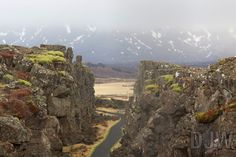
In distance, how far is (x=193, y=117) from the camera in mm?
64812

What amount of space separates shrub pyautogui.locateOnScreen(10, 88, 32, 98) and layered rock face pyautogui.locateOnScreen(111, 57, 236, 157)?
20969 millimetres

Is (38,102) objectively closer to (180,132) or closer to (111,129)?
(180,132)

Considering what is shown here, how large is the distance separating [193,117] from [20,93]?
23.5 meters

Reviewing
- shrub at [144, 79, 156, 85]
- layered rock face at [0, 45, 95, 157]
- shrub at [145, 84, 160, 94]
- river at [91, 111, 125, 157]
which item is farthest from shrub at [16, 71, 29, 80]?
shrub at [144, 79, 156, 85]

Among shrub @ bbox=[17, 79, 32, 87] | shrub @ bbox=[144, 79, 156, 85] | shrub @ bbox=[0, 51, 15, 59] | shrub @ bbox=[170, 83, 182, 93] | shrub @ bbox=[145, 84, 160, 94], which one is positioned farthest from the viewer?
shrub @ bbox=[144, 79, 156, 85]

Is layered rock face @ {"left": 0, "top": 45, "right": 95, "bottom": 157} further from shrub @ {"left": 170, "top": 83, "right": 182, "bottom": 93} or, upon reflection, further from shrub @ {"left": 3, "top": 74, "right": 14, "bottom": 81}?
shrub @ {"left": 170, "top": 83, "right": 182, "bottom": 93}

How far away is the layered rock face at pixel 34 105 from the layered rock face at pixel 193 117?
1611 cm

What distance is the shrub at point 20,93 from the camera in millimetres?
62906

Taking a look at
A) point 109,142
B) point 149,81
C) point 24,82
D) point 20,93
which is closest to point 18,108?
point 20,93

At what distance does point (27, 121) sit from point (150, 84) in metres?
52.9

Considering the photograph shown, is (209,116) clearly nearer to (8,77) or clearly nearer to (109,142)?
(8,77)

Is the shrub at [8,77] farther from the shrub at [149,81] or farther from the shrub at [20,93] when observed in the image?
the shrub at [149,81]

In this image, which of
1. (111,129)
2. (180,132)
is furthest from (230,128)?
(111,129)

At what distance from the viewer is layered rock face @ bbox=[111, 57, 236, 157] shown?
56406 mm
